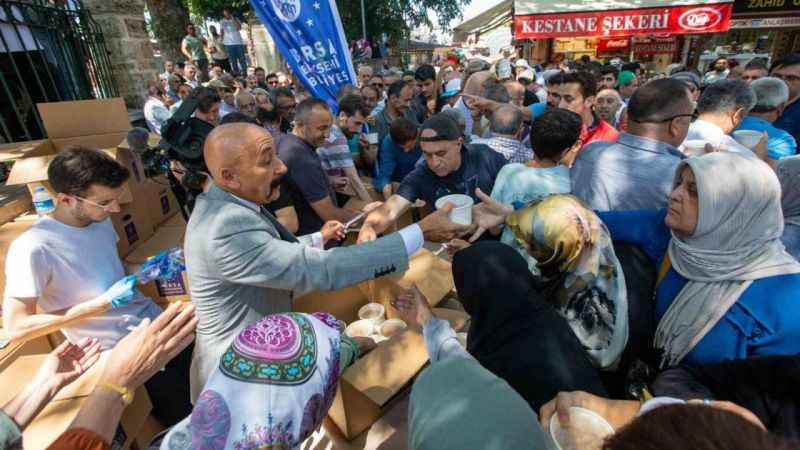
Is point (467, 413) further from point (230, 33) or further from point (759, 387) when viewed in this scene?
point (230, 33)

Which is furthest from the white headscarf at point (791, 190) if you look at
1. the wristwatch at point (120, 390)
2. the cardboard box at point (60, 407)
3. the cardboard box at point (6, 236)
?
the cardboard box at point (6, 236)

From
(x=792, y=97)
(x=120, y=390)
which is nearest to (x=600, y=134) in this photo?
(x=792, y=97)

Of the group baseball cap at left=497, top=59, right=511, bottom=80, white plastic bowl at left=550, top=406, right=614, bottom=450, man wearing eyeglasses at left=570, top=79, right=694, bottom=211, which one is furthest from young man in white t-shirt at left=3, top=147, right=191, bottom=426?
baseball cap at left=497, top=59, right=511, bottom=80

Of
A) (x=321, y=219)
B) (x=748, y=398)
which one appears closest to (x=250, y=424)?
(x=748, y=398)

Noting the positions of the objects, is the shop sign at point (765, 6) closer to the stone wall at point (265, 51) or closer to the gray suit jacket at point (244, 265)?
the stone wall at point (265, 51)

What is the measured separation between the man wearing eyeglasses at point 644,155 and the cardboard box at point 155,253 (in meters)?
2.65

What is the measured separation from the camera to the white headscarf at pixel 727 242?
4.26ft

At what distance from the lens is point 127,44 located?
6223 mm

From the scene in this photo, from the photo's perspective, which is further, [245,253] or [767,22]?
[767,22]

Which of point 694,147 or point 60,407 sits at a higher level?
point 694,147

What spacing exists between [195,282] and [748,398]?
1975mm

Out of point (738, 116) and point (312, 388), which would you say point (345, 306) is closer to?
point (312, 388)

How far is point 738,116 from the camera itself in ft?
9.23

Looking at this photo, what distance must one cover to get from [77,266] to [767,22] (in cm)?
1800
